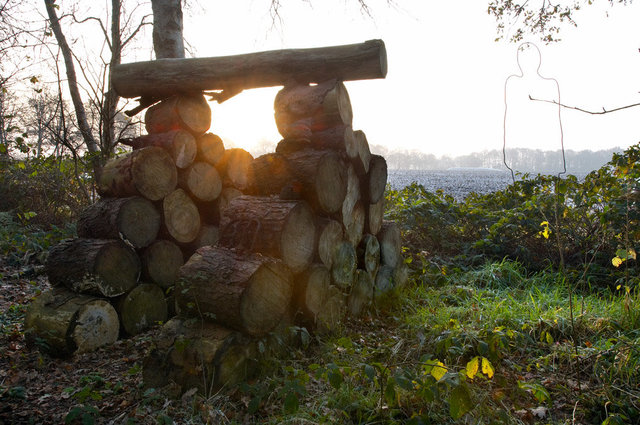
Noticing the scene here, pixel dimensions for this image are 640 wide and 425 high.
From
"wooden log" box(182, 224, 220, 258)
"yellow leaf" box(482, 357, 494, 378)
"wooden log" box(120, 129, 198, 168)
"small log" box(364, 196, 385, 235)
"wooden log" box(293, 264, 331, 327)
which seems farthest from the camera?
"wooden log" box(182, 224, 220, 258)

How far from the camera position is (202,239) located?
4098mm

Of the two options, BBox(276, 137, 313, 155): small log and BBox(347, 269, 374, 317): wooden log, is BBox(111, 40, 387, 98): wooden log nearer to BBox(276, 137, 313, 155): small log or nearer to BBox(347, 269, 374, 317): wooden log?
BBox(276, 137, 313, 155): small log

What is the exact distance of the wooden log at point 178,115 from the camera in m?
3.79

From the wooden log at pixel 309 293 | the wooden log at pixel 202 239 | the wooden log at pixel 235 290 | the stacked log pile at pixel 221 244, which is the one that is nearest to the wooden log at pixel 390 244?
the stacked log pile at pixel 221 244

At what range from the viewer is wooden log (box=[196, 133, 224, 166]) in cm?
405

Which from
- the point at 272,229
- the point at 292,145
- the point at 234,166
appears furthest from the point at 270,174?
the point at 234,166

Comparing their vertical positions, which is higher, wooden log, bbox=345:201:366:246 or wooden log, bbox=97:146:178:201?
wooden log, bbox=97:146:178:201

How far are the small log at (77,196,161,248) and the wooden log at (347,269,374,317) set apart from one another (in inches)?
76.2

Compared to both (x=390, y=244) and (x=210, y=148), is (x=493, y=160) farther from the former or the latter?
(x=210, y=148)

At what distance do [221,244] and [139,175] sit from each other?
120 cm

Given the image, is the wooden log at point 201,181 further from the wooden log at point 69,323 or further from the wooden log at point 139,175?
the wooden log at point 69,323

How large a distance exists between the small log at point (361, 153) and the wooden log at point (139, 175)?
1.77 metres

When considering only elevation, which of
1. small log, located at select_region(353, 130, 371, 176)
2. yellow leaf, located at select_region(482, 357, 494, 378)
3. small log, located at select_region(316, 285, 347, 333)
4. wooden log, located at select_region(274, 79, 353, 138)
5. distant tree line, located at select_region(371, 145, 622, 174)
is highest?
distant tree line, located at select_region(371, 145, 622, 174)

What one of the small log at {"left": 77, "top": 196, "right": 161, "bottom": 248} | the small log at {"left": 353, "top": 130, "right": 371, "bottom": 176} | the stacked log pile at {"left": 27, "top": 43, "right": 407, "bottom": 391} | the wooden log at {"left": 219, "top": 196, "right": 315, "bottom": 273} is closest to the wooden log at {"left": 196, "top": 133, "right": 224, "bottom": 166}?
the stacked log pile at {"left": 27, "top": 43, "right": 407, "bottom": 391}
